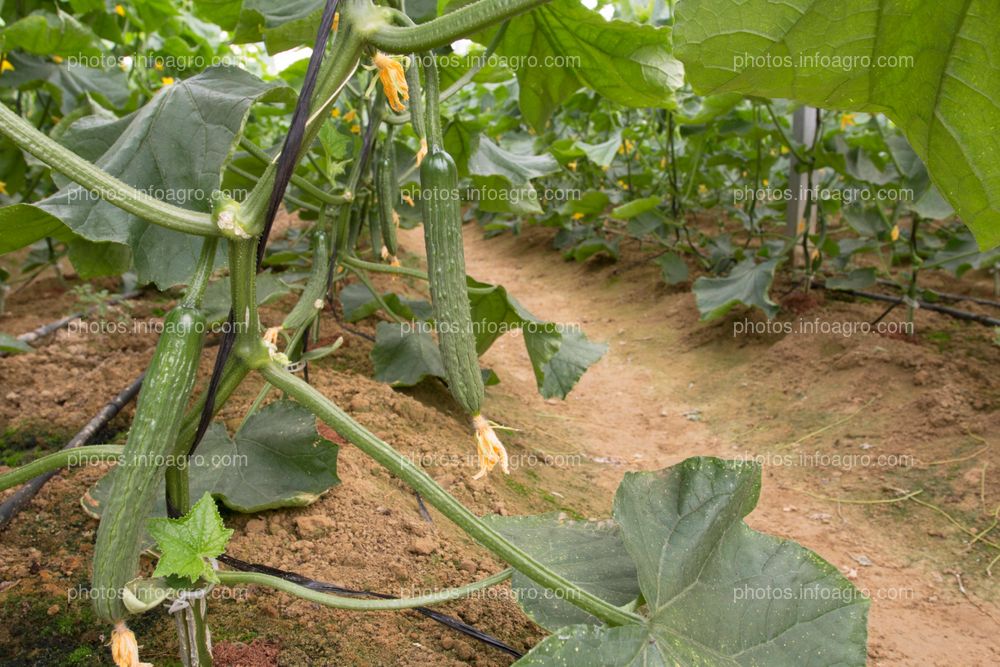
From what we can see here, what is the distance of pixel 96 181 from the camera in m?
0.89

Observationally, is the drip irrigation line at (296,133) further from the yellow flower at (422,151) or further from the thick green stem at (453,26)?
the yellow flower at (422,151)

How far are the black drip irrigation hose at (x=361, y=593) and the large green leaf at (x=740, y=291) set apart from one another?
265 centimetres

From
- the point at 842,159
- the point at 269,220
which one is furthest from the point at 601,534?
the point at 842,159

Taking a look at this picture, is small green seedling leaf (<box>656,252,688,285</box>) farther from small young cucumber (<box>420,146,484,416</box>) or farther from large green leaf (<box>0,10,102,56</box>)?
small young cucumber (<box>420,146,484,416</box>)

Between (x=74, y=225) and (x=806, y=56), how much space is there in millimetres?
Result: 1083

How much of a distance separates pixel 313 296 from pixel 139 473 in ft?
3.50

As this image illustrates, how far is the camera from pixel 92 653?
1.25 meters

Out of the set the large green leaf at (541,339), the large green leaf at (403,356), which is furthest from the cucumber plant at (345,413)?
the large green leaf at (403,356)

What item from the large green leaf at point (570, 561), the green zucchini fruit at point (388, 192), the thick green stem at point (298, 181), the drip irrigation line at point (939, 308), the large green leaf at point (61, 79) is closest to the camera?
the large green leaf at point (570, 561)

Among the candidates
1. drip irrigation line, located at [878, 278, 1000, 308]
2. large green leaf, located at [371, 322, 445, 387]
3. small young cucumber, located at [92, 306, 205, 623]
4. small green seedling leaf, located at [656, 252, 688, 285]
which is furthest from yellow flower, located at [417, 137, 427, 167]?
small green seedling leaf, located at [656, 252, 688, 285]

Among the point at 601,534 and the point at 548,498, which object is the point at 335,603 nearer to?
the point at 601,534

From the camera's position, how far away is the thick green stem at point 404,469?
3.17ft

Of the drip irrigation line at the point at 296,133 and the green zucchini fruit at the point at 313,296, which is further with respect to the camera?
the green zucchini fruit at the point at 313,296

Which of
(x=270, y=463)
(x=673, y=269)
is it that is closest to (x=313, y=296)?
(x=270, y=463)
